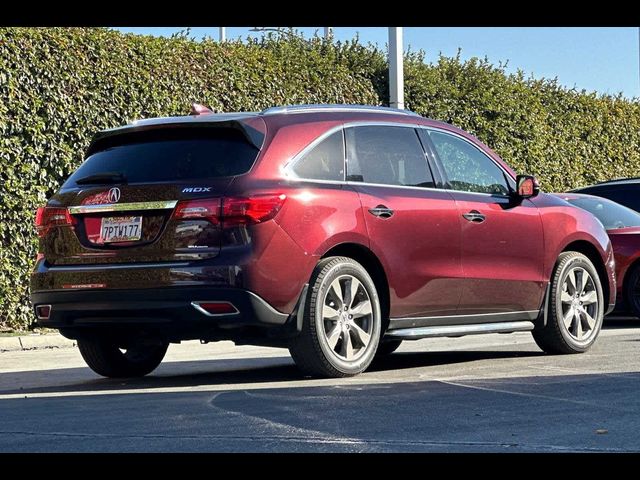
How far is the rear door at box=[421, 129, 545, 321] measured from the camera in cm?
955

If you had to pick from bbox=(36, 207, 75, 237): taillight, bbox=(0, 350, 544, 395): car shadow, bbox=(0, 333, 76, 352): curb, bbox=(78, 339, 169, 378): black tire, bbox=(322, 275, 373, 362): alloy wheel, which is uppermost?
bbox=(36, 207, 75, 237): taillight

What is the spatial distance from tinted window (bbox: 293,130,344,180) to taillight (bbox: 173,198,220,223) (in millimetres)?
671

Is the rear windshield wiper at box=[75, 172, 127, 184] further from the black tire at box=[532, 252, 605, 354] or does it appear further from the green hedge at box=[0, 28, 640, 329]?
the green hedge at box=[0, 28, 640, 329]

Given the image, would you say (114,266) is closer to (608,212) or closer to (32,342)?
(32,342)

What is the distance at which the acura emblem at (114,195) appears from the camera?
8445mm

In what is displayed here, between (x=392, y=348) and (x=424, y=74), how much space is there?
8.65 meters

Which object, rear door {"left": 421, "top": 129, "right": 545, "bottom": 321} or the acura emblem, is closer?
the acura emblem

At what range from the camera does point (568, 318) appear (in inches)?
406

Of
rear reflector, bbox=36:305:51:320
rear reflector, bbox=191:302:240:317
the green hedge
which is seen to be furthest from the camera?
the green hedge

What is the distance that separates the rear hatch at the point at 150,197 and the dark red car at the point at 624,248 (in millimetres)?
6443

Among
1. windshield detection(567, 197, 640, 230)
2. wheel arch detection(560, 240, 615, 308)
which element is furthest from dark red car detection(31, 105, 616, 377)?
windshield detection(567, 197, 640, 230)

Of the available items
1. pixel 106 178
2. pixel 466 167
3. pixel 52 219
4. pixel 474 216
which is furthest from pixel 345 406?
pixel 466 167

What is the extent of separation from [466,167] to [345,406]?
3.27 m

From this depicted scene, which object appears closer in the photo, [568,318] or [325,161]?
[325,161]
